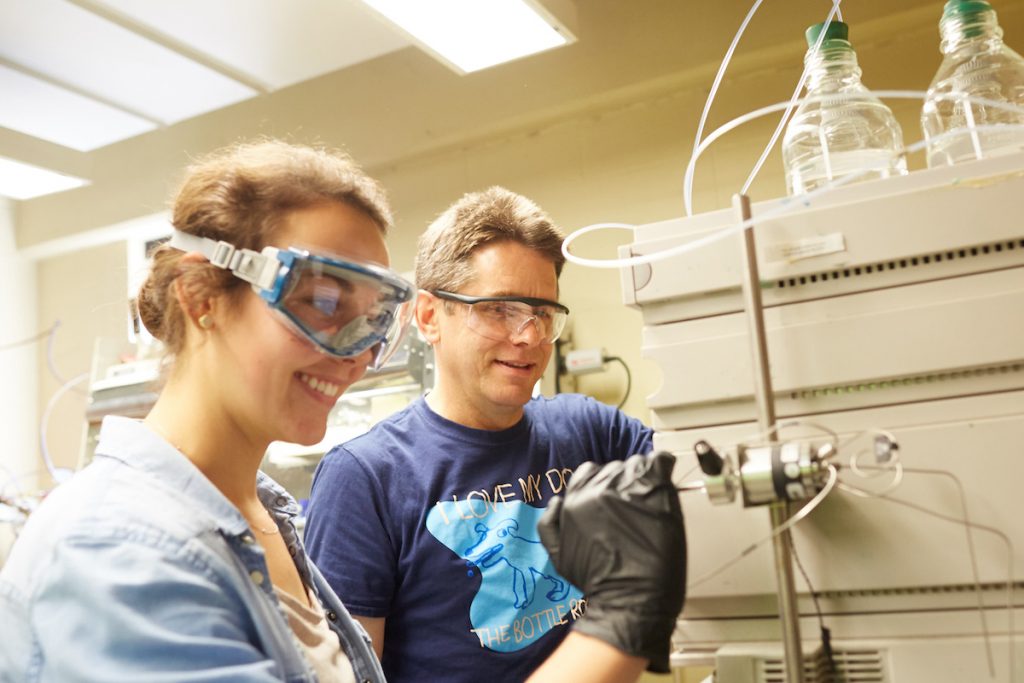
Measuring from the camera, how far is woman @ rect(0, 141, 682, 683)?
75 centimetres

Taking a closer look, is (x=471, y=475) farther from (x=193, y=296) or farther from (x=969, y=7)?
(x=969, y=7)

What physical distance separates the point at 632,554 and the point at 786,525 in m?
0.15

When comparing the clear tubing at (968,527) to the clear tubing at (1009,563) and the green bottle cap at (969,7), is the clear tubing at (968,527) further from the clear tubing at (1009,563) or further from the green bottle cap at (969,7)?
the green bottle cap at (969,7)

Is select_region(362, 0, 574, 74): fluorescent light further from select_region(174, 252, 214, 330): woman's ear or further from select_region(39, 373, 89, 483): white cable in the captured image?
select_region(39, 373, 89, 483): white cable

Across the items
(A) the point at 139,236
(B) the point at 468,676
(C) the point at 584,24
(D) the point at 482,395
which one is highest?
(C) the point at 584,24

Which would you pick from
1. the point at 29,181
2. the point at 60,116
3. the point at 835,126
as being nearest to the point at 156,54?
the point at 60,116

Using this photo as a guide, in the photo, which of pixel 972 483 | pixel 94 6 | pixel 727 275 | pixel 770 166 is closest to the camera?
pixel 972 483

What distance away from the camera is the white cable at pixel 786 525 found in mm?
842

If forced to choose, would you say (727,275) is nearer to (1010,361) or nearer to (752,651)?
(1010,361)

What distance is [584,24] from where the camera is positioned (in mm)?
3137

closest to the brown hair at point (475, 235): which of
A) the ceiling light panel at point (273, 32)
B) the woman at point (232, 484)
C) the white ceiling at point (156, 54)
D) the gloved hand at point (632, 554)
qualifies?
the woman at point (232, 484)

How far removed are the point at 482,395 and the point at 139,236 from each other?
3.51m

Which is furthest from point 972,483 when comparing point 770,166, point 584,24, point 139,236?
point 139,236

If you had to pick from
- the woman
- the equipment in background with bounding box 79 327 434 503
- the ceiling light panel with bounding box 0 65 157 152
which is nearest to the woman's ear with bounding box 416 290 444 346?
the woman
